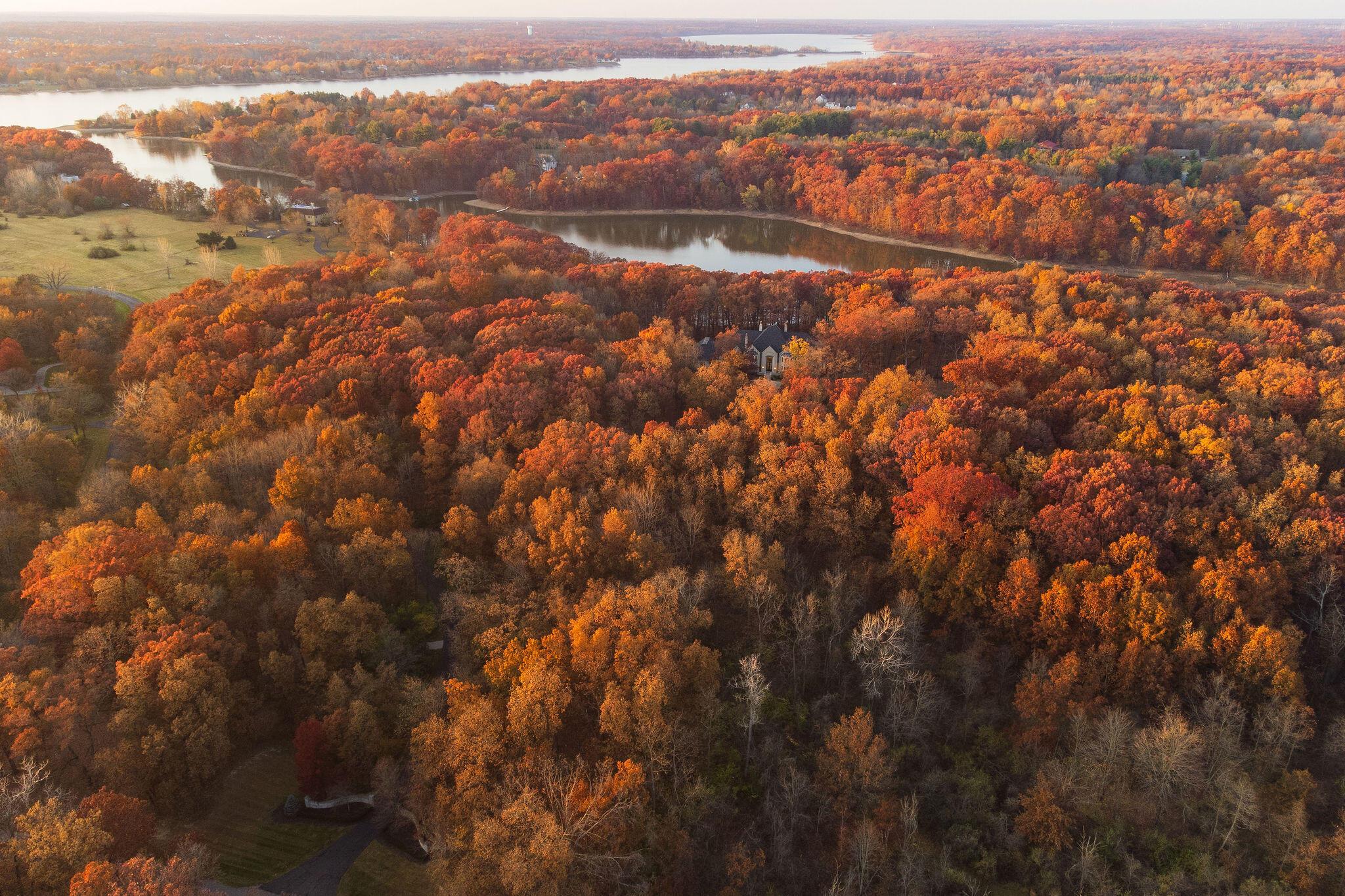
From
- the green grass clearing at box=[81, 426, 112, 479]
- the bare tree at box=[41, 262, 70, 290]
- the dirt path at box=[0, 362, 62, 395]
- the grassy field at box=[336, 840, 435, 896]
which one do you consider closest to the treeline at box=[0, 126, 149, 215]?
the bare tree at box=[41, 262, 70, 290]

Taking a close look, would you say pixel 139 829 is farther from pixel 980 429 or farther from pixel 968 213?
pixel 968 213

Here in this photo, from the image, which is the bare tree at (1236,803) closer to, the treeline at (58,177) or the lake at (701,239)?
the lake at (701,239)

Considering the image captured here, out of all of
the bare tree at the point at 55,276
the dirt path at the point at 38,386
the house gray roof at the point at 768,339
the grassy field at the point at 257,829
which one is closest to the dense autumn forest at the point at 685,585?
the dirt path at the point at 38,386

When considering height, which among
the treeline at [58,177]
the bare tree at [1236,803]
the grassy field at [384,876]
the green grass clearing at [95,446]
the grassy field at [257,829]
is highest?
the treeline at [58,177]

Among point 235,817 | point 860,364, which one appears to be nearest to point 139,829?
point 235,817

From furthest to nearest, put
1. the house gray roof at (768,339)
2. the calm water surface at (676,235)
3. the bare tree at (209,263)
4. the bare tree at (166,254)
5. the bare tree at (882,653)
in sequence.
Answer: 1. the calm water surface at (676,235)
2. the bare tree at (166,254)
3. the bare tree at (209,263)
4. the house gray roof at (768,339)
5. the bare tree at (882,653)
